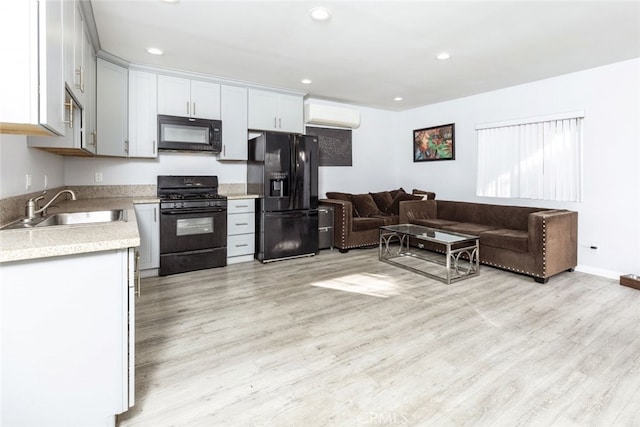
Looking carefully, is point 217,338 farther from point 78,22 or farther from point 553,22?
point 553,22

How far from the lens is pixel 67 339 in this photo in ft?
4.28

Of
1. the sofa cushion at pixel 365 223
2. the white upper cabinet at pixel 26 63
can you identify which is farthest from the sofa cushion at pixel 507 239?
the white upper cabinet at pixel 26 63

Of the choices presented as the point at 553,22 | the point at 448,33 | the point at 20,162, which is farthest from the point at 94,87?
the point at 553,22

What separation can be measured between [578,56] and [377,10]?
2.45 m

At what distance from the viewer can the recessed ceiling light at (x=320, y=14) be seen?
2.52 meters

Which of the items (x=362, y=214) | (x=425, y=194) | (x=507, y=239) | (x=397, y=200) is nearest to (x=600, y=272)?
(x=507, y=239)

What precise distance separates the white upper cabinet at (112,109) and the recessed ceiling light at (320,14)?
2375 millimetres

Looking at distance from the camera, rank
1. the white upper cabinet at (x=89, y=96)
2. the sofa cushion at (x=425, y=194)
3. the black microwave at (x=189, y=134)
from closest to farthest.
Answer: the white upper cabinet at (x=89, y=96) → the black microwave at (x=189, y=134) → the sofa cushion at (x=425, y=194)

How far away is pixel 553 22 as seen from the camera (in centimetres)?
270

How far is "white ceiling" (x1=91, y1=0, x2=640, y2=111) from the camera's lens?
8.22ft

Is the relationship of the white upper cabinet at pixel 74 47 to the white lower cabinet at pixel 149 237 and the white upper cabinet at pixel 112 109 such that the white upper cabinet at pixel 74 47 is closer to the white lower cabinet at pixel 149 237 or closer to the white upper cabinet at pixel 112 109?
the white upper cabinet at pixel 112 109

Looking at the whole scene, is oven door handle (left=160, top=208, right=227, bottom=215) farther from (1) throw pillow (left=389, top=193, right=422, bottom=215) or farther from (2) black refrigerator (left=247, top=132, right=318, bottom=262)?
(1) throw pillow (left=389, top=193, right=422, bottom=215)

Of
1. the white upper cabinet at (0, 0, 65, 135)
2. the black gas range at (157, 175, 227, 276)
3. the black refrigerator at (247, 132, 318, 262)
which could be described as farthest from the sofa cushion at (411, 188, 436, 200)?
the white upper cabinet at (0, 0, 65, 135)

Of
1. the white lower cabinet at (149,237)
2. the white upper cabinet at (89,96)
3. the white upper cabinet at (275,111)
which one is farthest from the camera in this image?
the white upper cabinet at (275,111)
